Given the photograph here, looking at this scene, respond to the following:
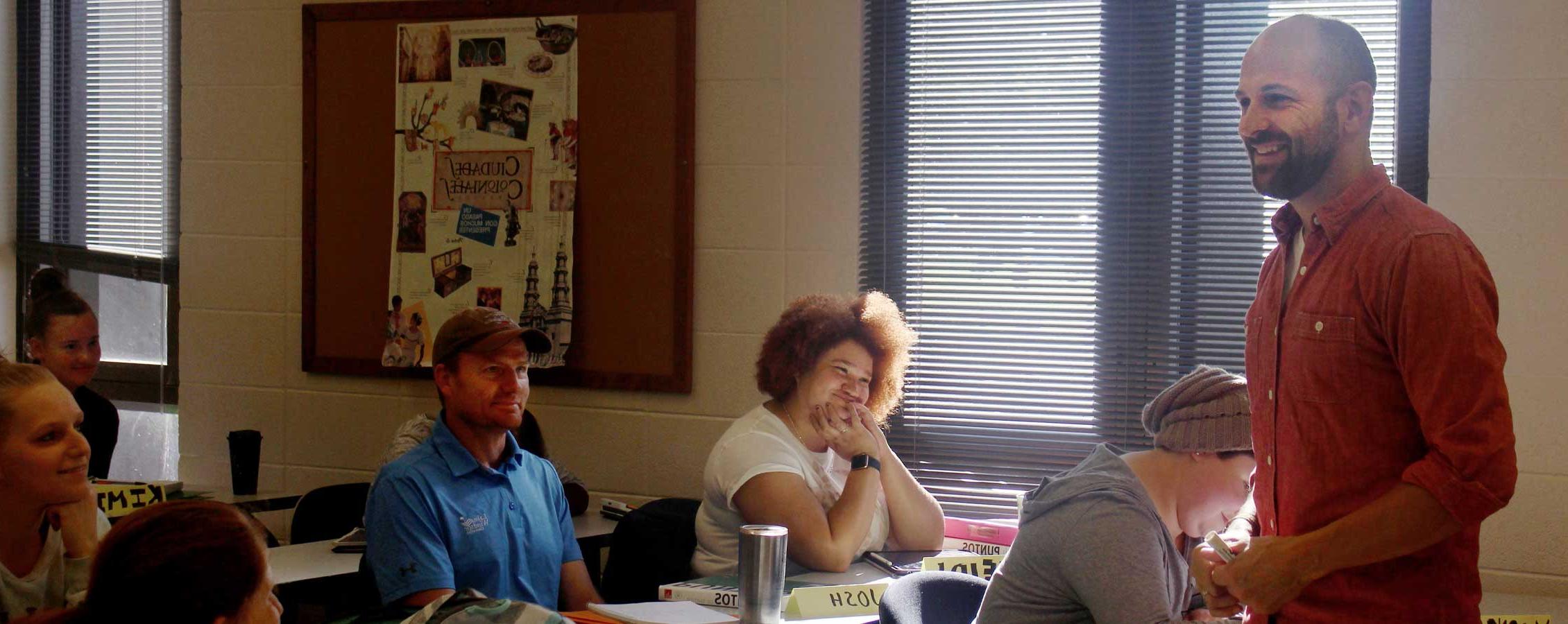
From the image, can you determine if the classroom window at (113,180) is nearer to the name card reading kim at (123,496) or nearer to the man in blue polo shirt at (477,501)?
the name card reading kim at (123,496)

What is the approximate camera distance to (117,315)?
449 cm

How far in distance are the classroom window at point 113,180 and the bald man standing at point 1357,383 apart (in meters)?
3.84

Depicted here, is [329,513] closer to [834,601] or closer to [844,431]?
[844,431]

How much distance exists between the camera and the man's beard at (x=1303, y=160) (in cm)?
161

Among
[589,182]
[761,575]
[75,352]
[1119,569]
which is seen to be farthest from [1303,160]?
[75,352]

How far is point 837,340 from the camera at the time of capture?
10.1 ft

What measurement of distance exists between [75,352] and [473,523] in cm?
Answer: 182

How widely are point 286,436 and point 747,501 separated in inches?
80.3

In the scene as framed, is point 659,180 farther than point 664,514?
Yes

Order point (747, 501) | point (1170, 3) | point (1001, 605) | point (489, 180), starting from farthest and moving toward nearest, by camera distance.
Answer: point (489, 180)
point (1170, 3)
point (747, 501)
point (1001, 605)

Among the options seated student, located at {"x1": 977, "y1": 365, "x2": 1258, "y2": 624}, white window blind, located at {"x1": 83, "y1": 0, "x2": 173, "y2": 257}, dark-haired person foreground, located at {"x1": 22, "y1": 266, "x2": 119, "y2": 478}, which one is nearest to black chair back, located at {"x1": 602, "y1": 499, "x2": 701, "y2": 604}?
seated student, located at {"x1": 977, "y1": 365, "x2": 1258, "y2": 624}

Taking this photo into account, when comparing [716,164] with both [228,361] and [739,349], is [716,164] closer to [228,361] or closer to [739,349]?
[739,349]

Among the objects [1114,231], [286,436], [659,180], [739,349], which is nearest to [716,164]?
[659,180]

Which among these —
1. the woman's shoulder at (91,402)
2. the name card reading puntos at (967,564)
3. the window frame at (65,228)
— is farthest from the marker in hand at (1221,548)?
the window frame at (65,228)
